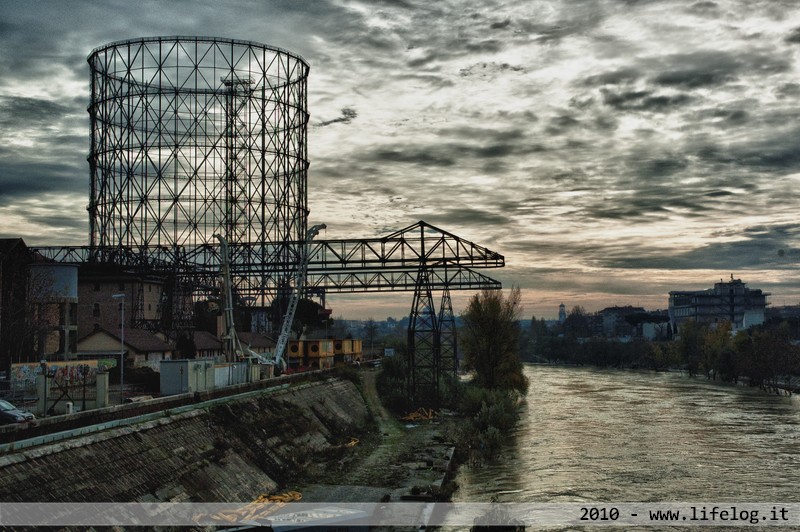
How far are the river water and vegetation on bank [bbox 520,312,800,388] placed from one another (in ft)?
74.7

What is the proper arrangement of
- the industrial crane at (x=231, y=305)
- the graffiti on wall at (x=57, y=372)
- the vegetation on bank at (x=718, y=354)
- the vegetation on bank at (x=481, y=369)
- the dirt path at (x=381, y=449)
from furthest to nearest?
the vegetation on bank at (x=718, y=354) → the vegetation on bank at (x=481, y=369) → the industrial crane at (x=231, y=305) → the graffiti on wall at (x=57, y=372) → the dirt path at (x=381, y=449)

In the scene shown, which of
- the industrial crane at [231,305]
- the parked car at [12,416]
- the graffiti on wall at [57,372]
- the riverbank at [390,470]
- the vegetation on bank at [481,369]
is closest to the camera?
the parked car at [12,416]

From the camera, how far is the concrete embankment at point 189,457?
23.5 meters

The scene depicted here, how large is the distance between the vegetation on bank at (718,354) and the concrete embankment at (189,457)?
7176cm

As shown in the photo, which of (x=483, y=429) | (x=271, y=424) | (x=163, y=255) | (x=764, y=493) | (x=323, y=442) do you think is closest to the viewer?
(x=764, y=493)

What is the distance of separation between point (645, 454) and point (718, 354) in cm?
8149

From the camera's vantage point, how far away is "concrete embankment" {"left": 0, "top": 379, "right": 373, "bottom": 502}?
77.2ft

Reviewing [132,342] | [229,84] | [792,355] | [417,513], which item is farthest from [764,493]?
[792,355]

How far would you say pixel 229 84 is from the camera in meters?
82.4

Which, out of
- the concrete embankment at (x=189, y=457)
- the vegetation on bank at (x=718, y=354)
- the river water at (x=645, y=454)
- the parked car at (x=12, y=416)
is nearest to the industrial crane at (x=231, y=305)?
the concrete embankment at (x=189, y=457)

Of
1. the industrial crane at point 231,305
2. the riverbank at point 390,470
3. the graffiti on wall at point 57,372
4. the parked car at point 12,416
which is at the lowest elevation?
the riverbank at point 390,470

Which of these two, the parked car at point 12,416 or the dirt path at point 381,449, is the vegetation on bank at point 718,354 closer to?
the dirt path at point 381,449

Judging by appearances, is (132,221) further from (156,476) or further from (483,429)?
(156,476)

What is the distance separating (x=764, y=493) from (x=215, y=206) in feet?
193
